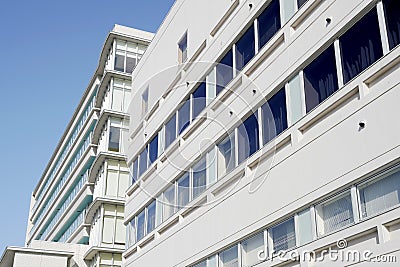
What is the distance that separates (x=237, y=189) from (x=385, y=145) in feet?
16.9

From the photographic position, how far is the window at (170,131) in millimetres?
18666

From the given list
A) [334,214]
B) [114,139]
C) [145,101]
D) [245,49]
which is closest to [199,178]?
[245,49]

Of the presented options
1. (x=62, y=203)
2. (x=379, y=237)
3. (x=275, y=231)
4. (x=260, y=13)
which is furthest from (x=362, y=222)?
(x=62, y=203)

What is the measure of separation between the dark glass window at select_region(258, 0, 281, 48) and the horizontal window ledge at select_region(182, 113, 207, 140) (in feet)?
11.3

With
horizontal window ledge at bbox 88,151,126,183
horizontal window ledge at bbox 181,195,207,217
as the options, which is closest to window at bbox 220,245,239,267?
horizontal window ledge at bbox 181,195,207,217

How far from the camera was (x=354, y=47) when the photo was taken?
10031mm

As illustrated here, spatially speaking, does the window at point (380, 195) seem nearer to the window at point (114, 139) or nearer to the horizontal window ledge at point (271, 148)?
the horizontal window ledge at point (271, 148)

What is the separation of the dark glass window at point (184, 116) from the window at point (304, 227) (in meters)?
7.51

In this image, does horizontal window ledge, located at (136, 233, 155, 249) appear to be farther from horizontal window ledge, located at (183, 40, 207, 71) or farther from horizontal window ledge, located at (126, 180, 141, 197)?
horizontal window ledge, located at (183, 40, 207, 71)

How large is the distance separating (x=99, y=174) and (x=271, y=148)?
2187 centimetres

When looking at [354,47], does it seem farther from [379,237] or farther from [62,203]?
[62,203]

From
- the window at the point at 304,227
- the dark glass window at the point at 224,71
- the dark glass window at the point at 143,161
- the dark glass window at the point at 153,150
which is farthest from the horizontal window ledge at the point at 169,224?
the window at the point at 304,227

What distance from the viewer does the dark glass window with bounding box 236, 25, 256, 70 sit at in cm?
1419

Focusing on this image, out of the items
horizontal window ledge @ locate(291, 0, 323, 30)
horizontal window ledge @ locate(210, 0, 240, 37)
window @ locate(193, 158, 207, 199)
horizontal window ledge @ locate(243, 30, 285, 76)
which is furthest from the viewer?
window @ locate(193, 158, 207, 199)
